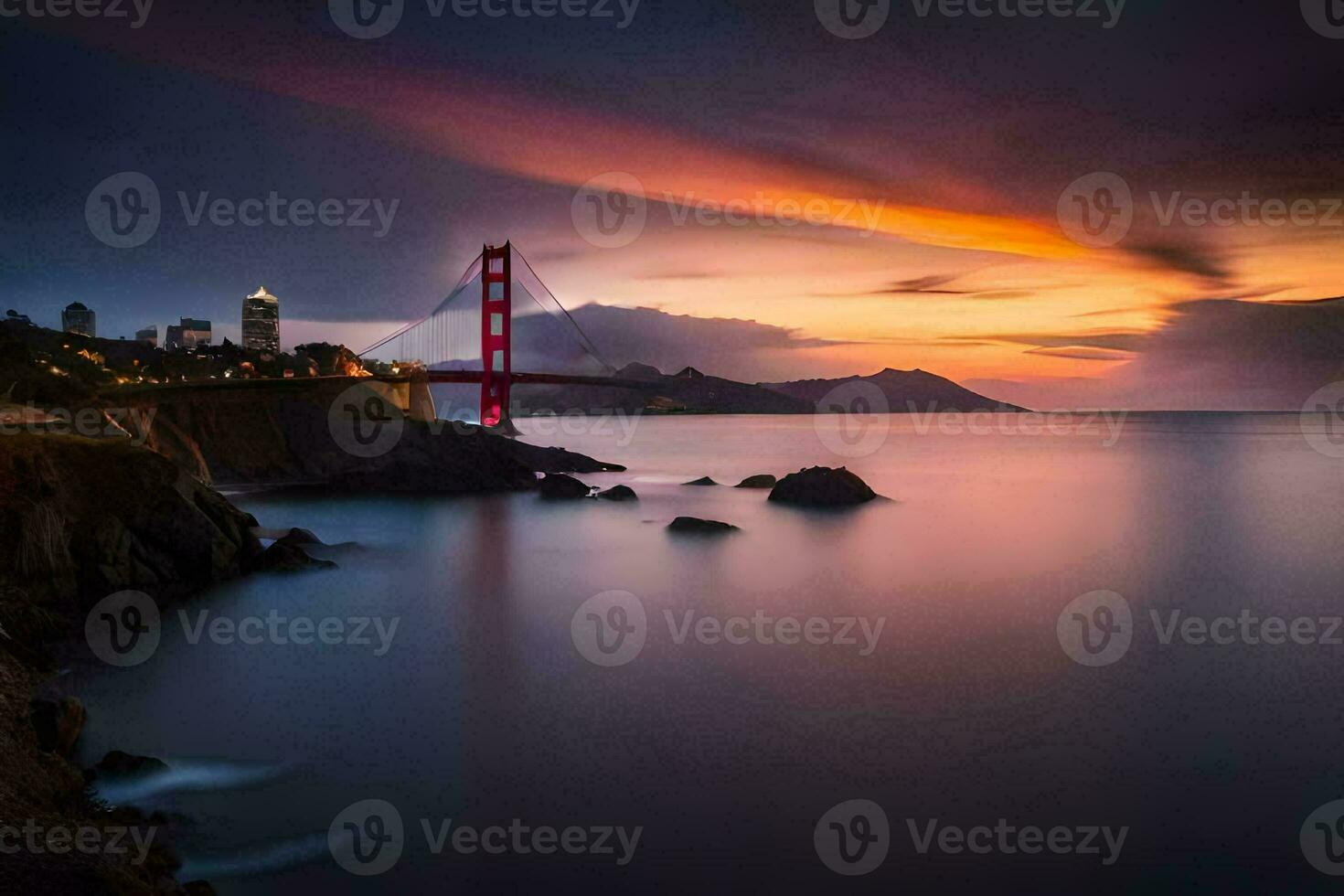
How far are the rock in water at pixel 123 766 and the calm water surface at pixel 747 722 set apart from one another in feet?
0.83

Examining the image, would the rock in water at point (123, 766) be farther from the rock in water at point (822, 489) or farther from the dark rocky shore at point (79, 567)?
the rock in water at point (822, 489)

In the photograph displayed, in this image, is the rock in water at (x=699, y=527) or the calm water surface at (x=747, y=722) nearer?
the calm water surface at (x=747, y=722)

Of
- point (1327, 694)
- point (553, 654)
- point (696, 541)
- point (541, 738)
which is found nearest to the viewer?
point (541, 738)

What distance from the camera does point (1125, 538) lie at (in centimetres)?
2609

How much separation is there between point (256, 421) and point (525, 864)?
38.5 meters

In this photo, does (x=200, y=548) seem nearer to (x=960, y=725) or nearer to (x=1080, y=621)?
(x=960, y=725)

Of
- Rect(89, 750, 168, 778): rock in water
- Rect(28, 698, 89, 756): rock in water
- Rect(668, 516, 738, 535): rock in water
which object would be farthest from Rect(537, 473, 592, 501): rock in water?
Rect(89, 750, 168, 778): rock in water

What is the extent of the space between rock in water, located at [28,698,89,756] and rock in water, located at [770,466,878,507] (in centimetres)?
2309

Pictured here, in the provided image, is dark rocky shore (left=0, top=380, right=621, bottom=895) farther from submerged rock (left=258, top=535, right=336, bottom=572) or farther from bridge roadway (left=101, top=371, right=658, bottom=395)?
bridge roadway (left=101, top=371, right=658, bottom=395)

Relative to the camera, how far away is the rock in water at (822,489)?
96.0 feet

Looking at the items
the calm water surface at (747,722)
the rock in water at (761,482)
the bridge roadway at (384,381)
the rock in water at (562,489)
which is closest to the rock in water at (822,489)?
the rock in water at (761,482)

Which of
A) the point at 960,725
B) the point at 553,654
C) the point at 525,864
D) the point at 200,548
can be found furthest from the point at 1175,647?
the point at 200,548

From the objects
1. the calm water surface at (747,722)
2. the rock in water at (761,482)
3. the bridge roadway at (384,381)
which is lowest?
the calm water surface at (747,722)

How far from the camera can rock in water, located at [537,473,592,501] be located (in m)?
34.2
